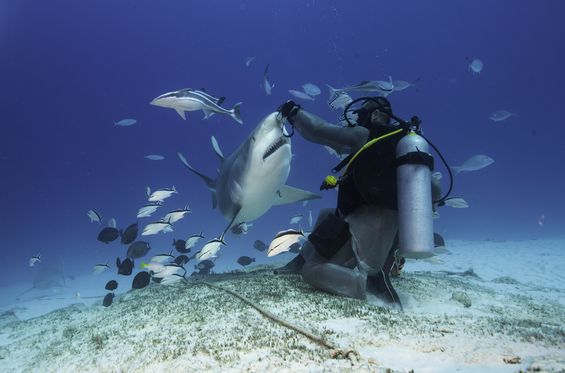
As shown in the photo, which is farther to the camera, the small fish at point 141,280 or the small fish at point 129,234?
the small fish at point 129,234

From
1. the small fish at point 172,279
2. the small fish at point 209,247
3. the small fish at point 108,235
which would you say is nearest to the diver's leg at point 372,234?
the small fish at point 209,247

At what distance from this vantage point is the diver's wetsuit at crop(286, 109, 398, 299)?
4.43m

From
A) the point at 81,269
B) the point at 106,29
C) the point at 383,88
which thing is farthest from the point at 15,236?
the point at 383,88

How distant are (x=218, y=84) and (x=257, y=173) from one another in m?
117

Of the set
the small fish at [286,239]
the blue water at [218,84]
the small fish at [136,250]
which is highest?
the blue water at [218,84]

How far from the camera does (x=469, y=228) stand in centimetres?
4372

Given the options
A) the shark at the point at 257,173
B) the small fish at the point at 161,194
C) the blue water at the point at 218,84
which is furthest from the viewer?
the blue water at the point at 218,84

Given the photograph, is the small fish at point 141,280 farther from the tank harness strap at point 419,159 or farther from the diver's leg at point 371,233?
the tank harness strap at point 419,159

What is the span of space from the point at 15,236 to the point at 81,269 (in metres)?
28.9

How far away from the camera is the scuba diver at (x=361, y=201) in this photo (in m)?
4.26

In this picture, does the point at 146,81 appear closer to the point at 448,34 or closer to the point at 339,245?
the point at 448,34

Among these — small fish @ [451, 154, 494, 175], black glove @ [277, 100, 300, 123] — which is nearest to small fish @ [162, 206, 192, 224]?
black glove @ [277, 100, 300, 123]

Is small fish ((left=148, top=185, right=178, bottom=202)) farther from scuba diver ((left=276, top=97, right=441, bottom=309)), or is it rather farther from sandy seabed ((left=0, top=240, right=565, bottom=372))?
scuba diver ((left=276, top=97, right=441, bottom=309))

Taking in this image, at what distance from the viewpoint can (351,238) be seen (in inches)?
179
